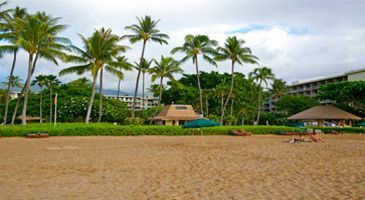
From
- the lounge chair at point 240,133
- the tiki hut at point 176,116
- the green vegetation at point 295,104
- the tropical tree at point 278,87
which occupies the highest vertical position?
the tropical tree at point 278,87

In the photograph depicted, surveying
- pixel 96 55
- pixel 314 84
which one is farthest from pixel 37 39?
pixel 314 84

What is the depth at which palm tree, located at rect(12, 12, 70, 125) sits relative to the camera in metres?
25.8

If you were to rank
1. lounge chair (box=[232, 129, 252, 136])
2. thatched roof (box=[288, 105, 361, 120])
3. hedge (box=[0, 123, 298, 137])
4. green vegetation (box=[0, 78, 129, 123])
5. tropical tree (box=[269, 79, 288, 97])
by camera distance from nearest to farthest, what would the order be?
hedge (box=[0, 123, 298, 137]) → lounge chair (box=[232, 129, 252, 136]) → thatched roof (box=[288, 105, 361, 120]) → green vegetation (box=[0, 78, 129, 123]) → tropical tree (box=[269, 79, 288, 97])

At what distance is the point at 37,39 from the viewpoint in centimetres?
2600

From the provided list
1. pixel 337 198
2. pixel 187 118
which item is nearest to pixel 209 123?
pixel 337 198

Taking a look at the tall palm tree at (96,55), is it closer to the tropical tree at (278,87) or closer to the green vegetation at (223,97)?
the green vegetation at (223,97)

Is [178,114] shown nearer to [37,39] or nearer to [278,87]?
[37,39]

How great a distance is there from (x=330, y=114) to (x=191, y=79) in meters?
26.6

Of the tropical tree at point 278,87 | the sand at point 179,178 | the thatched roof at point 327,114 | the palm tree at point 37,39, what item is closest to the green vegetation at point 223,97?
the thatched roof at point 327,114

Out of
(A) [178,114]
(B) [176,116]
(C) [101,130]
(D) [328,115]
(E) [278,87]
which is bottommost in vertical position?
(C) [101,130]

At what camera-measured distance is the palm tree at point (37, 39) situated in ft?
84.5

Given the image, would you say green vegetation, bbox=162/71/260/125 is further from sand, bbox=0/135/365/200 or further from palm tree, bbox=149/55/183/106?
sand, bbox=0/135/365/200

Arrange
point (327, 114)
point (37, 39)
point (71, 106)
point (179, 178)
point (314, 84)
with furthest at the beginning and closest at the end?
point (314, 84), point (71, 106), point (327, 114), point (37, 39), point (179, 178)

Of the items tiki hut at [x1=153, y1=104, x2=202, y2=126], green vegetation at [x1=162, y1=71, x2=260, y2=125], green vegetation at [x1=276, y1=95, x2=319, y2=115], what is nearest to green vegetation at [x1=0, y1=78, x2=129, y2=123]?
tiki hut at [x1=153, y1=104, x2=202, y2=126]
